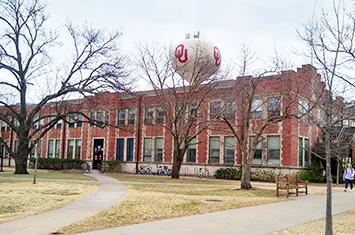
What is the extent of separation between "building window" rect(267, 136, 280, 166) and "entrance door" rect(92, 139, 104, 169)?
775 inches

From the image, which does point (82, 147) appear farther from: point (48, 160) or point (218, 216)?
point (218, 216)

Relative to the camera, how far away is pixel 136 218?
1002 cm

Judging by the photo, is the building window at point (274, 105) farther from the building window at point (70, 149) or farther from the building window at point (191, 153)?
the building window at point (70, 149)

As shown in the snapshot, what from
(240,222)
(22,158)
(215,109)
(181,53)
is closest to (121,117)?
(22,158)

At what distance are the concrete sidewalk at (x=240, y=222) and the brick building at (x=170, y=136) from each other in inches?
499

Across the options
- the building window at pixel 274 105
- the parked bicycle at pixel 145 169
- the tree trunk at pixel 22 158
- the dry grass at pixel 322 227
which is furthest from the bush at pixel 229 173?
the dry grass at pixel 322 227

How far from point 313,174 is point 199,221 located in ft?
73.6

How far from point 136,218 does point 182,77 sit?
61.4 feet

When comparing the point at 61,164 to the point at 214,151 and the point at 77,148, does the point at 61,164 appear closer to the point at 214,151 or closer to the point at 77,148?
the point at 77,148

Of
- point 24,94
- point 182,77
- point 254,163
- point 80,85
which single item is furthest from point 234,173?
point 24,94

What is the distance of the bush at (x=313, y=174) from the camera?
95.2 feet

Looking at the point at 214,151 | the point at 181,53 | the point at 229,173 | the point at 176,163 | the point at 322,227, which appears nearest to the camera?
the point at 322,227

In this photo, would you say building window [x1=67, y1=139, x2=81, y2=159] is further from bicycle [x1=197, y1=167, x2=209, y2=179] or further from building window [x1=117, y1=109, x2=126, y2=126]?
bicycle [x1=197, y1=167, x2=209, y2=179]

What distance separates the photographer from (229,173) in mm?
32062
